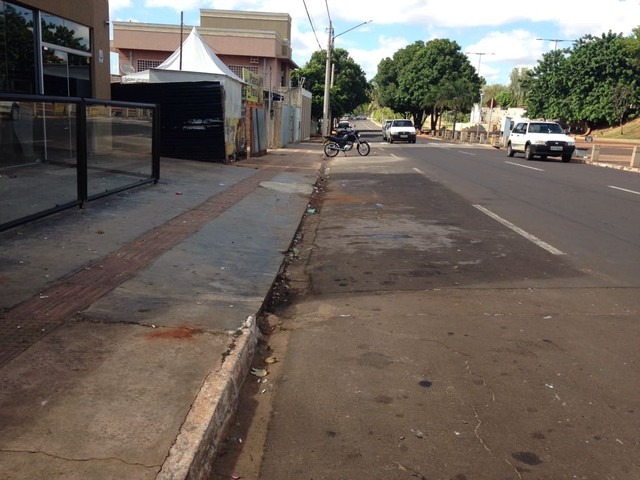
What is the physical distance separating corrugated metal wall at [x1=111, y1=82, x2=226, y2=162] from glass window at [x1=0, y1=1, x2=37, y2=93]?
5.62m

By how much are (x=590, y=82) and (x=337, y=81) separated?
25.9m

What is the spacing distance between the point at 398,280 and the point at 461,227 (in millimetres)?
3546

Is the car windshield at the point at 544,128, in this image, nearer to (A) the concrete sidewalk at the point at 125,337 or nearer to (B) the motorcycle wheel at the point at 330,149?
(B) the motorcycle wheel at the point at 330,149

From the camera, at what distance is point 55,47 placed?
1331 cm

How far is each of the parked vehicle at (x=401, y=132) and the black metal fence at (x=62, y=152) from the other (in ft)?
111

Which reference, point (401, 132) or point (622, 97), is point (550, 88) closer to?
point (622, 97)

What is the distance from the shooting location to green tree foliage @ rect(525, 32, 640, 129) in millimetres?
53500

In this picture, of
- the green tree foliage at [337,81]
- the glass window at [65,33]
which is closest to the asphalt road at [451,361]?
the glass window at [65,33]

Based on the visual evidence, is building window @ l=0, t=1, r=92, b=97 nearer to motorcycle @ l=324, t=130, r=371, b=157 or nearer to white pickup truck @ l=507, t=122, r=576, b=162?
motorcycle @ l=324, t=130, r=371, b=157

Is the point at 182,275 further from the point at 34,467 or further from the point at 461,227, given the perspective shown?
the point at 461,227

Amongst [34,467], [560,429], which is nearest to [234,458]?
[34,467]

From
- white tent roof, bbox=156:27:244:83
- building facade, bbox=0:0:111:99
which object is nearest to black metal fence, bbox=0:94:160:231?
building facade, bbox=0:0:111:99

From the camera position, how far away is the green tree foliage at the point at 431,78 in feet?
230

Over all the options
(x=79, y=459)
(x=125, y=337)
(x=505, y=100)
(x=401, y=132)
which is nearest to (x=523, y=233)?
(x=125, y=337)
